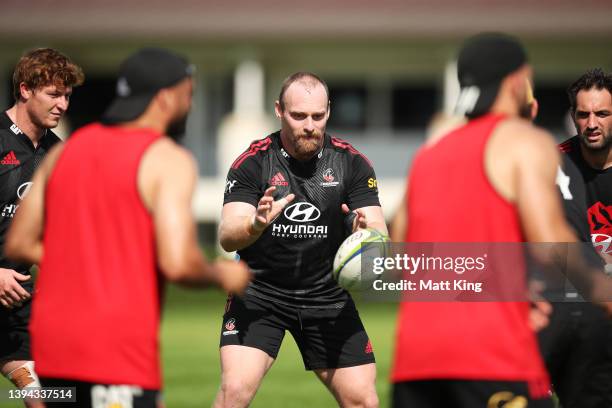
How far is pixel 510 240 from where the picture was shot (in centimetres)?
431

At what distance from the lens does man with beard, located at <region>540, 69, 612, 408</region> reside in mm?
5852

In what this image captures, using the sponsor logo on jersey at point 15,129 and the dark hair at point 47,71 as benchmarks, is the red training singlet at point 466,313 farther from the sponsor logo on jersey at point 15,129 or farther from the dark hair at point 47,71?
the sponsor logo on jersey at point 15,129

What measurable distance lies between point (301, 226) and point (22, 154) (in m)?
1.99

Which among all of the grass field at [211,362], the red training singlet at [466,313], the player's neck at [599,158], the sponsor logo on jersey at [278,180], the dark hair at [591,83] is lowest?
the grass field at [211,362]

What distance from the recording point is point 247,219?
6574 mm

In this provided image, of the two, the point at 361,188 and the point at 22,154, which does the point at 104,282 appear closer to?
the point at 22,154

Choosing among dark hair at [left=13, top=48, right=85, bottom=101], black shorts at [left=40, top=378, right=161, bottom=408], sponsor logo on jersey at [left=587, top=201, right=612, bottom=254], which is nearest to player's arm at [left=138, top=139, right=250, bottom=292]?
black shorts at [left=40, top=378, right=161, bottom=408]

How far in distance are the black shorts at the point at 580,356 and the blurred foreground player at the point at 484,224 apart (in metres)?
1.56

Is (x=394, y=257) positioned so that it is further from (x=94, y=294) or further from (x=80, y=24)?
(x=80, y=24)

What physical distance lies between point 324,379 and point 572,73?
1858 cm

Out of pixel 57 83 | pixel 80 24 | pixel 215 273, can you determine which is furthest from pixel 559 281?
pixel 80 24

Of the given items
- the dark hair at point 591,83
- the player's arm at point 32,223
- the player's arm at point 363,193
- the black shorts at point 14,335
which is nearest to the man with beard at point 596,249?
the dark hair at point 591,83

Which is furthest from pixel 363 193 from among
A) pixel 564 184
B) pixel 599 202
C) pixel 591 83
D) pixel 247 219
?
pixel 564 184

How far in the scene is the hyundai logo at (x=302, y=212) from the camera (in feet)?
23.5
